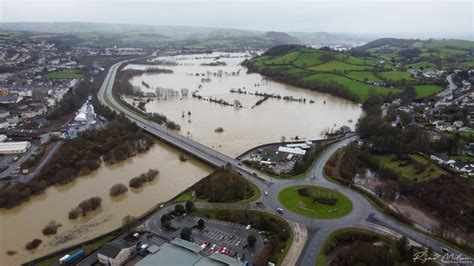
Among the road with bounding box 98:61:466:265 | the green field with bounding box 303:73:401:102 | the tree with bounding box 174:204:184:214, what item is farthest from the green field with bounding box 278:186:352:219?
the green field with bounding box 303:73:401:102

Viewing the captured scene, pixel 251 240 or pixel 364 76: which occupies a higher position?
pixel 364 76

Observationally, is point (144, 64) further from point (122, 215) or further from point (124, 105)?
point (122, 215)

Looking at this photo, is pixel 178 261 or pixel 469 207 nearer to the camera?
pixel 178 261

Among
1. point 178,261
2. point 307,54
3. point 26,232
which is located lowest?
point 26,232

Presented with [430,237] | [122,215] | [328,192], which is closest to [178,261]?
[122,215]

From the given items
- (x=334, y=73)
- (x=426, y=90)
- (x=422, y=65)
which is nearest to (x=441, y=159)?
(x=426, y=90)

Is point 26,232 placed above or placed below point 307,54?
below

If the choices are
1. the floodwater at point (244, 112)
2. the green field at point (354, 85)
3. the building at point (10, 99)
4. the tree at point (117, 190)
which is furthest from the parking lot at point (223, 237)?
the green field at point (354, 85)

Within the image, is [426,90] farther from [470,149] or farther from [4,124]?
[4,124]
